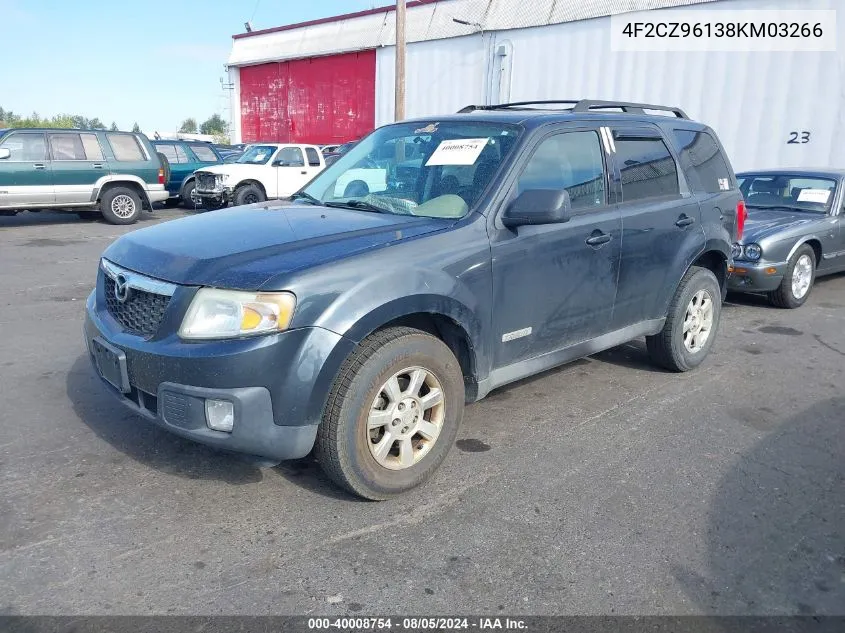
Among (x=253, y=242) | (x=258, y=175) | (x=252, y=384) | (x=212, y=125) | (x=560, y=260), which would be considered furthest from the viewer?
(x=212, y=125)

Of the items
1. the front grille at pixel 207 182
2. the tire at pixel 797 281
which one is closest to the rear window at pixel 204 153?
the front grille at pixel 207 182

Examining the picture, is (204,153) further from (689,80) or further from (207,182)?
(689,80)

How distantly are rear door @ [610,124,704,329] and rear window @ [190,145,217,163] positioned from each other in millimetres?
15405

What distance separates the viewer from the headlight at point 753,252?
7.40 m

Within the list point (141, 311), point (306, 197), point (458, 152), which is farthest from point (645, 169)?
point (141, 311)

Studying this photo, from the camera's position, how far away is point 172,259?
10.4 feet

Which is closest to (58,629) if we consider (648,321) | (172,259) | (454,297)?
(172,259)

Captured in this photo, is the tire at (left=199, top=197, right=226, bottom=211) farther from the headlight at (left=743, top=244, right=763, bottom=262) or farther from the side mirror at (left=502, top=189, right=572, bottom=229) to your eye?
the side mirror at (left=502, top=189, right=572, bottom=229)

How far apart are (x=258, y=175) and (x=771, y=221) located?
11.0 m

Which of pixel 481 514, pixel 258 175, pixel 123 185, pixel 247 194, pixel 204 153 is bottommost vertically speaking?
pixel 481 514

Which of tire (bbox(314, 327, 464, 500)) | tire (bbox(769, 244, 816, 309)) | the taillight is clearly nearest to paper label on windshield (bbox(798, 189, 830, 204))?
tire (bbox(769, 244, 816, 309))

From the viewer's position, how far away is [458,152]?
3959mm

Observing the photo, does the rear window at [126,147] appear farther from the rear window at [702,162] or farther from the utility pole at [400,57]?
the rear window at [702,162]

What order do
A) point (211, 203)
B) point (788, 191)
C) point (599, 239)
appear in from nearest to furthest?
point (599, 239), point (788, 191), point (211, 203)
